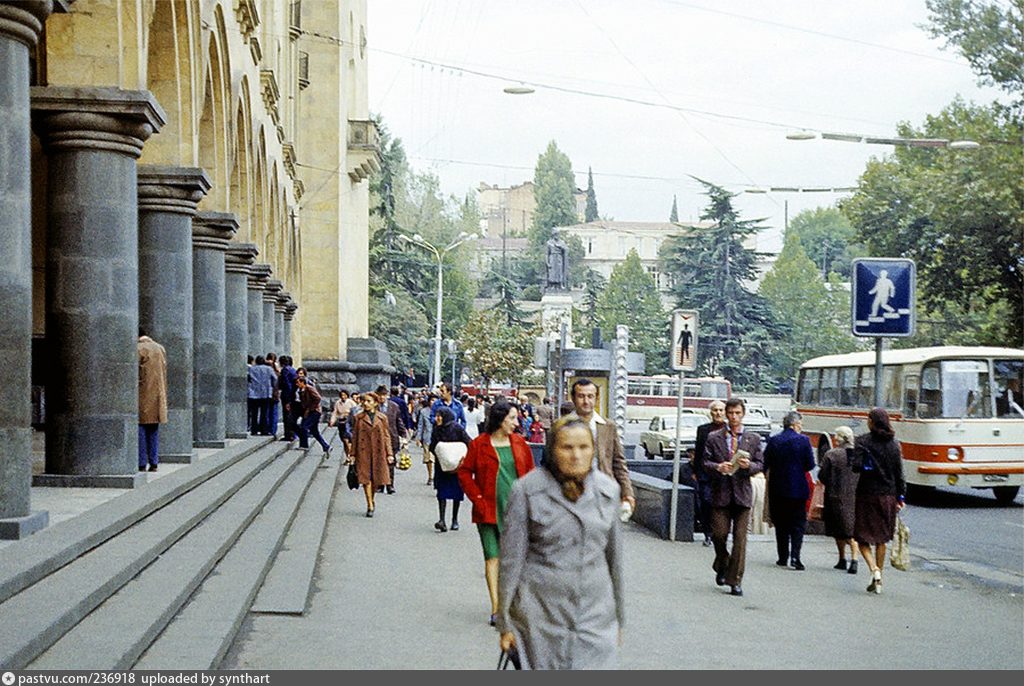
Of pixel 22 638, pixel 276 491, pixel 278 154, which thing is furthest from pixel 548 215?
pixel 22 638

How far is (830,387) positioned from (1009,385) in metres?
6.82

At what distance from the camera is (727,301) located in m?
76.4

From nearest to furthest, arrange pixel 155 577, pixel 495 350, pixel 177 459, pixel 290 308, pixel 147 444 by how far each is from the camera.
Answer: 1. pixel 155 577
2. pixel 147 444
3. pixel 177 459
4. pixel 290 308
5. pixel 495 350

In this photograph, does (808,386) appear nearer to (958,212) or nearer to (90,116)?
(958,212)

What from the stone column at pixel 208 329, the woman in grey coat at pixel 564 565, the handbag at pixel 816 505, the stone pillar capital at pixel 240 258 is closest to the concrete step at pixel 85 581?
the woman in grey coat at pixel 564 565

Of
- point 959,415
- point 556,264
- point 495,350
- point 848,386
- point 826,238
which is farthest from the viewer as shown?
point 826,238

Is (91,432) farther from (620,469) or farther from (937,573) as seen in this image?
(937,573)

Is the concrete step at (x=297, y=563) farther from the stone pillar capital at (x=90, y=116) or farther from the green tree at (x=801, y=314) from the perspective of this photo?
the green tree at (x=801, y=314)

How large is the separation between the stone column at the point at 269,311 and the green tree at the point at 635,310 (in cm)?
5886

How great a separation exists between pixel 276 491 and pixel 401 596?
7020 millimetres

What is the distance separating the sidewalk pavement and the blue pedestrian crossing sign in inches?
94.7

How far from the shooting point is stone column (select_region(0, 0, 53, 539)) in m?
9.78

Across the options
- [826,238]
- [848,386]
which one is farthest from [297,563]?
[826,238]
